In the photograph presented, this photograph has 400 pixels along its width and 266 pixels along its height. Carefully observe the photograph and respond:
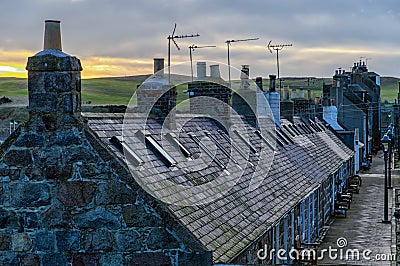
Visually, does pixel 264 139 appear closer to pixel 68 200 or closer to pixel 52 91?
pixel 52 91

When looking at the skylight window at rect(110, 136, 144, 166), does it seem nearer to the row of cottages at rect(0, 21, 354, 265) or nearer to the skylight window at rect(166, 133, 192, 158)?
the row of cottages at rect(0, 21, 354, 265)

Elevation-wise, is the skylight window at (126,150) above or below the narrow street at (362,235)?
above

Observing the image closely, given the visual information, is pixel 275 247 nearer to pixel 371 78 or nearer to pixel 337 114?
pixel 337 114

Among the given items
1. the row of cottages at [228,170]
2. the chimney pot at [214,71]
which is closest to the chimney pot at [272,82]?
the row of cottages at [228,170]

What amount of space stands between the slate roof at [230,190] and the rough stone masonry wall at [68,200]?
264 cm

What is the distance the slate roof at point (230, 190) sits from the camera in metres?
11.3

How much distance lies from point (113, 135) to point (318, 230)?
1288 centimetres

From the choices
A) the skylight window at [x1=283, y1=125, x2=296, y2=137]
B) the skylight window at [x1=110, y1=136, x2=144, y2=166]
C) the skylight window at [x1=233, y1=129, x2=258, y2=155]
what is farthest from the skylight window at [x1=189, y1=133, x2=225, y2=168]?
the skylight window at [x1=283, y1=125, x2=296, y2=137]

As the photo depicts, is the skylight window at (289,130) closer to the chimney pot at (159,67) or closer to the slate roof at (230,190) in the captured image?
the slate roof at (230,190)

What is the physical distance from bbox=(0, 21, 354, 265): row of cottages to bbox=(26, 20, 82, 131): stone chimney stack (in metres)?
0.01

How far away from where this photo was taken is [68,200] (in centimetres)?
779

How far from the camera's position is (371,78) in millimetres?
71188

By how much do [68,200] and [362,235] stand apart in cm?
1729

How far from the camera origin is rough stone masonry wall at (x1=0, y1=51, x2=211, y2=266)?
7602 mm
